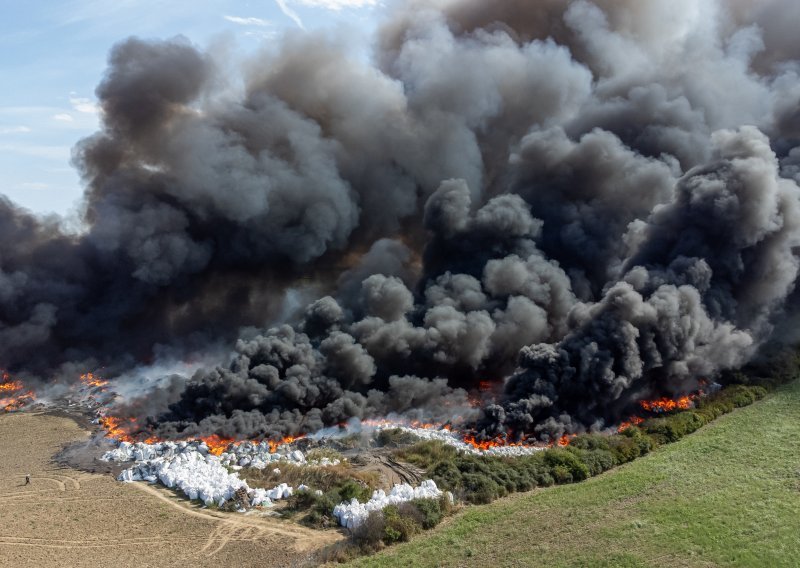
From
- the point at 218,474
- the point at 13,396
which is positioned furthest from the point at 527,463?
the point at 13,396

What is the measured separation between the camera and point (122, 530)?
1024 inches

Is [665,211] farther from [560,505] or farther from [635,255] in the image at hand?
[560,505]

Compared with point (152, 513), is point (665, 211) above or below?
above

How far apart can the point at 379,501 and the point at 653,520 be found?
10159 millimetres

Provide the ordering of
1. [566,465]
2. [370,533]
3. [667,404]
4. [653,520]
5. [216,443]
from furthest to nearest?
[667,404] → [216,443] → [566,465] → [370,533] → [653,520]

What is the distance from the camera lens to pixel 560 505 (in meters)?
25.1

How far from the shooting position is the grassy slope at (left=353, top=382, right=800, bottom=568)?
2066cm

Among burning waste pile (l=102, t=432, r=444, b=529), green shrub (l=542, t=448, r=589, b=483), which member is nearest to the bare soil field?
burning waste pile (l=102, t=432, r=444, b=529)

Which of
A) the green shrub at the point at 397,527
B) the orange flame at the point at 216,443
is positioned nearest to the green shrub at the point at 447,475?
the green shrub at the point at 397,527

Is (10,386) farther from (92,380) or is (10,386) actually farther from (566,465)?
(566,465)

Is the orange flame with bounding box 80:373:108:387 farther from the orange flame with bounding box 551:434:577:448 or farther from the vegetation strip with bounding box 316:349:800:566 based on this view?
the orange flame with bounding box 551:434:577:448

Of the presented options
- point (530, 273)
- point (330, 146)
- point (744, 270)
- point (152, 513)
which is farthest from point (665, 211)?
point (152, 513)

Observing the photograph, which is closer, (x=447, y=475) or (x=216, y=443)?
(x=447, y=475)

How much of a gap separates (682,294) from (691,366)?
14.8 ft
